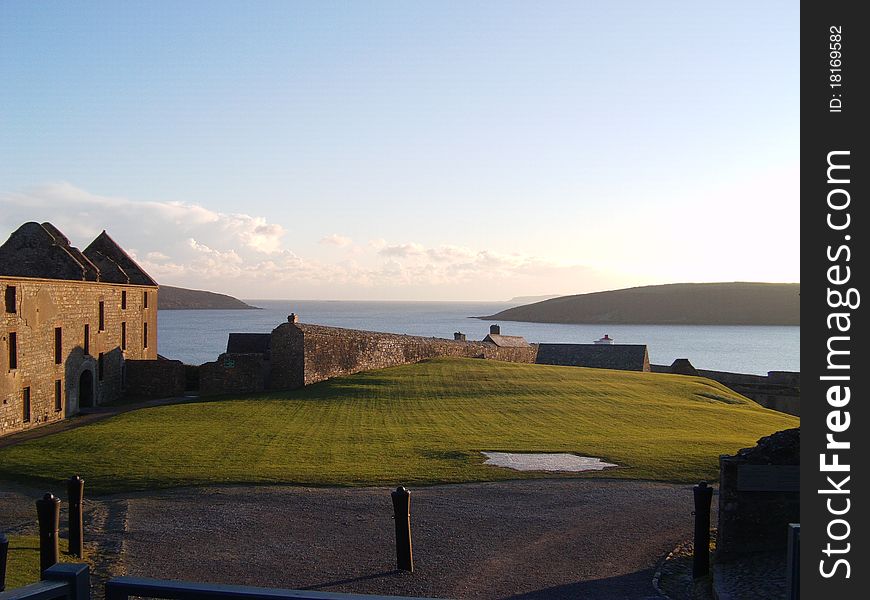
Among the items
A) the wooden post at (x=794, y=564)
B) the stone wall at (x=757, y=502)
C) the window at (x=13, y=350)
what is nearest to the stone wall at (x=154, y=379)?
the window at (x=13, y=350)

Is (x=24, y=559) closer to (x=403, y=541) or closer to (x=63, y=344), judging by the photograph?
(x=403, y=541)

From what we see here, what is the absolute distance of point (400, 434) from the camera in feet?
82.4

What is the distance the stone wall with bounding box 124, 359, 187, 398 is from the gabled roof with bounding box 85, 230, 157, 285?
5.67 meters

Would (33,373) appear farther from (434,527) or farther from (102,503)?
(434,527)

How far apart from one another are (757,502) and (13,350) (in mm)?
28478

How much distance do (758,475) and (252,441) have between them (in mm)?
16297

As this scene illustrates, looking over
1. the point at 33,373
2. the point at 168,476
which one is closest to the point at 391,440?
the point at 168,476

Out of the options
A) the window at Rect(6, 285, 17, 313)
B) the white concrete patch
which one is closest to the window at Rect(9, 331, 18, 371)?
the window at Rect(6, 285, 17, 313)

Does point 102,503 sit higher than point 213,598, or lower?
lower

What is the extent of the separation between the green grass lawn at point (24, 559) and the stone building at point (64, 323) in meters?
18.7

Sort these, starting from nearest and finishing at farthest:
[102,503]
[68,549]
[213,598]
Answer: [213,598] < [68,549] < [102,503]

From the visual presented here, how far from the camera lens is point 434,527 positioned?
13.9m

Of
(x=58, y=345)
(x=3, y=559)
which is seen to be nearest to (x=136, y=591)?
(x=3, y=559)
